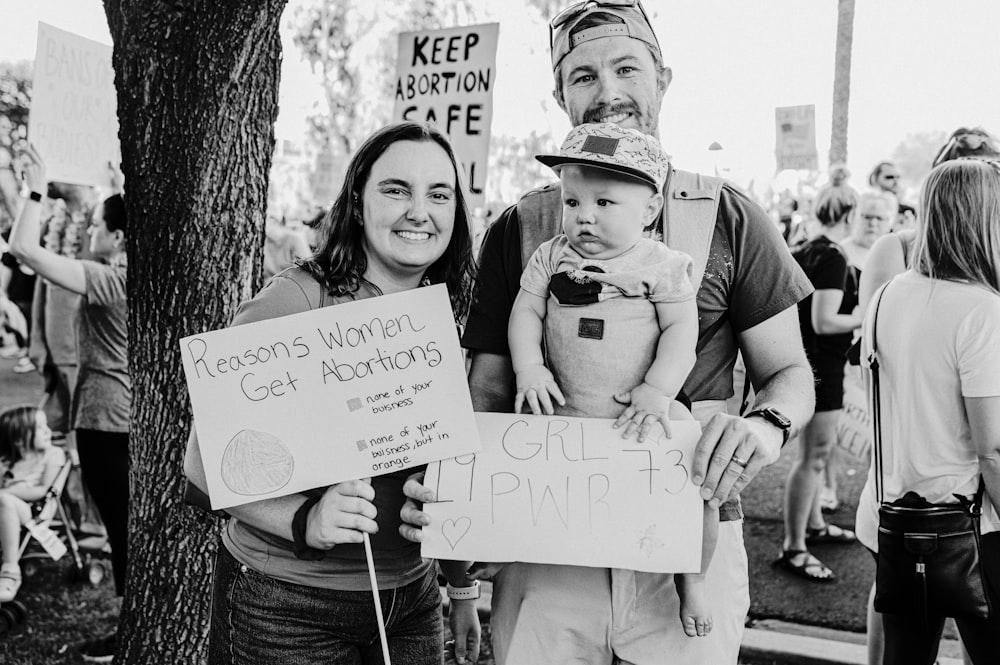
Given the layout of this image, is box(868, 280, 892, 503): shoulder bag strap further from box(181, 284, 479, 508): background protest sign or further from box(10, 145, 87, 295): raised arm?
box(10, 145, 87, 295): raised arm

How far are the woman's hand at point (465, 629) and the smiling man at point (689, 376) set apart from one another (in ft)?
1.17

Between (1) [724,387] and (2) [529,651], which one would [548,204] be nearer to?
(1) [724,387]

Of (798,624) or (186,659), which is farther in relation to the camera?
(798,624)

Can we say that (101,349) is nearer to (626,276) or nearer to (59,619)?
(59,619)

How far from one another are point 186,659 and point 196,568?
0.35 m

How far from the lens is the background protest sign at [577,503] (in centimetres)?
180

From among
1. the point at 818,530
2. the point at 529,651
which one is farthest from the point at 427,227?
the point at 818,530

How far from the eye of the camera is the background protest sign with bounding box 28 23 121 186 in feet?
14.5

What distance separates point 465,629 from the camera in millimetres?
2414

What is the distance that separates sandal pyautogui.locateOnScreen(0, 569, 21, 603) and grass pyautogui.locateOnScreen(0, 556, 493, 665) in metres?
0.16

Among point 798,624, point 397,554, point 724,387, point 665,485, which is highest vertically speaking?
point 724,387

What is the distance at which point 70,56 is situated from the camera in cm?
452

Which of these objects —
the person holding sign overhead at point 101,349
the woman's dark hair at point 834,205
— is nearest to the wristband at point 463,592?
the person holding sign overhead at point 101,349

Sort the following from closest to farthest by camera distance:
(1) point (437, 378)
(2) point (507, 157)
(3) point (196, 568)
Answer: (1) point (437, 378) < (3) point (196, 568) < (2) point (507, 157)
